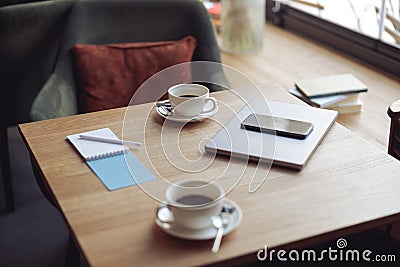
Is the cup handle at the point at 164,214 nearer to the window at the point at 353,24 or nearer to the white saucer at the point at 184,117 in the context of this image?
the white saucer at the point at 184,117

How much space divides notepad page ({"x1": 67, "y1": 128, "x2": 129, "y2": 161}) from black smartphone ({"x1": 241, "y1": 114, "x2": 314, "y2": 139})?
0.32 m

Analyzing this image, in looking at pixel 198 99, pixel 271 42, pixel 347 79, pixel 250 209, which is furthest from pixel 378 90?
pixel 250 209

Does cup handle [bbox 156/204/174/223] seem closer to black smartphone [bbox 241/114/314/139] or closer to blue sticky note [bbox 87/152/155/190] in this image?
blue sticky note [bbox 87/152/155/190]

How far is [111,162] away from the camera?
137 centimetres

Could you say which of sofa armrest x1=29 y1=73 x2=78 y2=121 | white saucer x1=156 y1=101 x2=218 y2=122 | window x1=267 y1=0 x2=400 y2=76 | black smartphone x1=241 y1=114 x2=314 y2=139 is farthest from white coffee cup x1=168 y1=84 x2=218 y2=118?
window x1=267 y1=0 x2=400 y2=76

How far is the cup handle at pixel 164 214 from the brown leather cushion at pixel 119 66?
985 millimetres

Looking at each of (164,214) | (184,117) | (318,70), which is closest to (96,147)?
(184,117)

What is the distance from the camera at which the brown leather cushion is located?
7.04ft

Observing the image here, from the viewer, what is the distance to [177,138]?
147cm

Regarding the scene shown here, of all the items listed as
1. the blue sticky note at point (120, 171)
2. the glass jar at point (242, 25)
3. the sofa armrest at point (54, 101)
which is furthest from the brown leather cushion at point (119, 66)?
the blue sticky note at point (120, 171)

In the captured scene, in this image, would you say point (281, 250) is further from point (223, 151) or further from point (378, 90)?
point (378, 90)

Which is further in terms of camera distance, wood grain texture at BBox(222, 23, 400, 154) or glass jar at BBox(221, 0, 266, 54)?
glass jar at BBox(221, 0, 266, 54)

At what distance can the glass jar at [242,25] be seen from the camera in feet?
8.71

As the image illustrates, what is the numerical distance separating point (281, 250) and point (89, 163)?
19.9 inches
